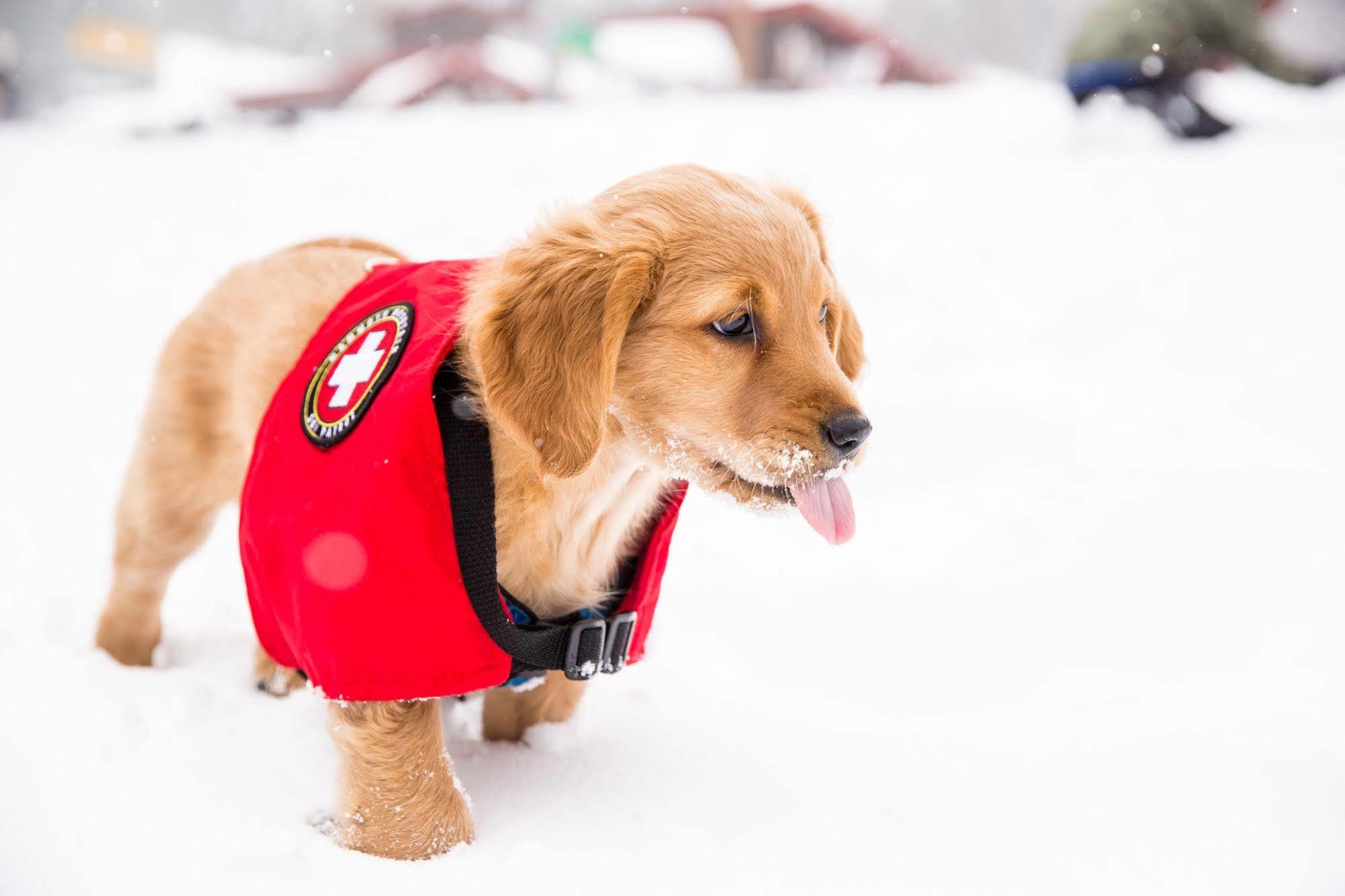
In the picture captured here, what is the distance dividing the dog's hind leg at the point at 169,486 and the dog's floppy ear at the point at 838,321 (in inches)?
72.0

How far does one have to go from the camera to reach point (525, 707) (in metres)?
2.89

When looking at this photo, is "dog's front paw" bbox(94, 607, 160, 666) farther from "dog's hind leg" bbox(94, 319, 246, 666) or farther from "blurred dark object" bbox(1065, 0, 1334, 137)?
"blurred dark object" bbox(1065, 0, 1334, 137)

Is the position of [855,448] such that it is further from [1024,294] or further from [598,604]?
[1024,294]

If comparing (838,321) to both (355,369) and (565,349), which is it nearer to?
(565,349)

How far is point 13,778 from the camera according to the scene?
2.41m

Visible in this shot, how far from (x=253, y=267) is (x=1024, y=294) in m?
5.72

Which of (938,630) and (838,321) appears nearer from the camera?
(838,321)

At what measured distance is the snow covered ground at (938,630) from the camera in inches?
92.0

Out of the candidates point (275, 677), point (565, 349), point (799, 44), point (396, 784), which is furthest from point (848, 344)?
point (799, 44)

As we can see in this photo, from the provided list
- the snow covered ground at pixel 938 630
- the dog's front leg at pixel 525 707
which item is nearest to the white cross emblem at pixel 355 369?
the snow covered ground at pixel 938 630

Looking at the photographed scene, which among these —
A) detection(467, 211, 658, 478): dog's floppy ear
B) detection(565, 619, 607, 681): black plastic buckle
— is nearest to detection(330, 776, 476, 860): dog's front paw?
detection(565, 619, 607, 681): black plastic buckle

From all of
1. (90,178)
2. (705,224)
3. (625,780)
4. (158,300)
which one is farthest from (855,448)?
(90,178)

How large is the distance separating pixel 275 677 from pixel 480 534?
1.48 metres

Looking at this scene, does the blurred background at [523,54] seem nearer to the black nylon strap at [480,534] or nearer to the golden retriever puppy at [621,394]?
the golden retriever puppy at [621,394]
